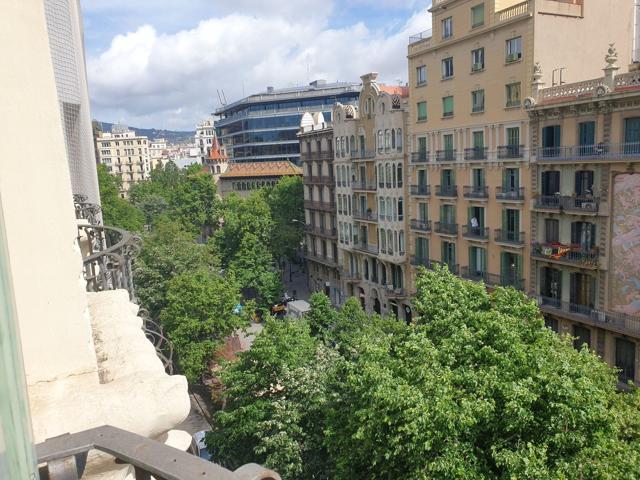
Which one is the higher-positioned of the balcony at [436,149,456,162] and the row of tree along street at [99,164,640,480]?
the balcony at [436,149,456,162]

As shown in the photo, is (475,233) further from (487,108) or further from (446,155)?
(487,108)

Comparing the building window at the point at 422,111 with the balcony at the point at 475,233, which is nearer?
the balcony at the point at 475,233

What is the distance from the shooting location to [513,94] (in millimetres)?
30109

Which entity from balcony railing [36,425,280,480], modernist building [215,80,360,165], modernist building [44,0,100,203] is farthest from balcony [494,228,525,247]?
modernist building [215,80,360,165]

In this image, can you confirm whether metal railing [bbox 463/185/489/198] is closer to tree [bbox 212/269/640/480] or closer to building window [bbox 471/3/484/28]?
building window [bbox 471/3/484/28]

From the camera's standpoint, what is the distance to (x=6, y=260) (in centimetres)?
158

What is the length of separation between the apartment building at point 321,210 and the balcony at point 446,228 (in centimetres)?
1546

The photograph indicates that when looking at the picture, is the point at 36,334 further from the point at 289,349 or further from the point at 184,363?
the point at 184,363

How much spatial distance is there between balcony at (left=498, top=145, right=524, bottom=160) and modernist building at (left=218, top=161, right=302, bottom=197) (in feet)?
169

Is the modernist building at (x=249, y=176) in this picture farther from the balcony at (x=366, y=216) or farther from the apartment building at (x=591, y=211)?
the apartment building at (x=591, y=211)

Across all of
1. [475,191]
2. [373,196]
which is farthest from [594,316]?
[373,196]

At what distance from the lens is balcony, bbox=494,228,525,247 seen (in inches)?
1200

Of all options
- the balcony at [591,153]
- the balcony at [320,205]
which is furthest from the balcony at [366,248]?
the balcony at [591,153]

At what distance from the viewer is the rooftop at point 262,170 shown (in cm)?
8050
